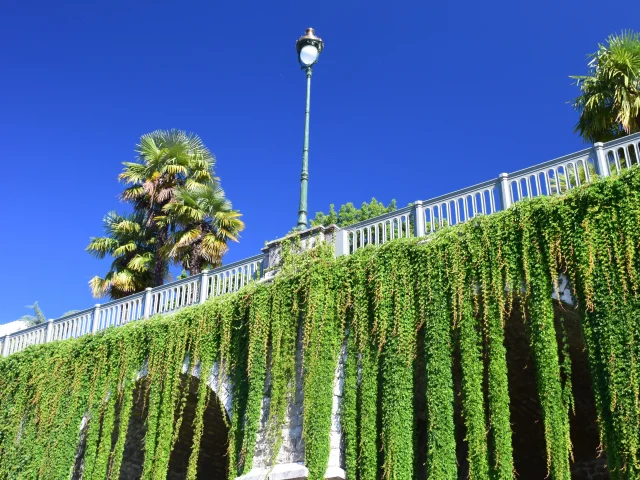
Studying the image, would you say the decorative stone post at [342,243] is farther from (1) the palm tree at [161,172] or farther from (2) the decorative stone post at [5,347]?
(2) the decorative stone post at [5,347]

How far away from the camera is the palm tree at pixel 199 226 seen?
18609mm

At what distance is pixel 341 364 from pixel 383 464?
5.74 ft

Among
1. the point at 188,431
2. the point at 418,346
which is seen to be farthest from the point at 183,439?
the point at 418,346

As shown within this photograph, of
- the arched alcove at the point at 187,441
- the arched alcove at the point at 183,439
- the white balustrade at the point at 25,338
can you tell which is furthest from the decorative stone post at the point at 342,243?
the white balustrade at the point at 25,338

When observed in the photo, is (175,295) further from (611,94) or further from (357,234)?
(611,94)

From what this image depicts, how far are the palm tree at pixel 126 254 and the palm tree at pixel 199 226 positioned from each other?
41.7 inches

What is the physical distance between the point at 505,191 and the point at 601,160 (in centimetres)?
139

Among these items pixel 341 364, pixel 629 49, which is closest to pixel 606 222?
pixel 341 364

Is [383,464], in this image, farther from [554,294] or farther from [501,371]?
[554,294]

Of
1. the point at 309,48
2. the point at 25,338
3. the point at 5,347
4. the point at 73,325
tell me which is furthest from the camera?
the point at 5,347

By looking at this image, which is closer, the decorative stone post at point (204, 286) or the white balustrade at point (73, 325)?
the decorative stone post at point (204, 286)

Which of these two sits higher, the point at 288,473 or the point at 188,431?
the point at 188,431

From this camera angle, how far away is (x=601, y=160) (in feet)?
31.1

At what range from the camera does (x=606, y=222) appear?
28.8ft
